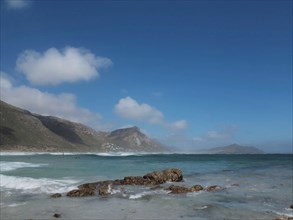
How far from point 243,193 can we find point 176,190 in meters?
5.35

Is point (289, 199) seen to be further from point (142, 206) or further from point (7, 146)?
point (7, 146)

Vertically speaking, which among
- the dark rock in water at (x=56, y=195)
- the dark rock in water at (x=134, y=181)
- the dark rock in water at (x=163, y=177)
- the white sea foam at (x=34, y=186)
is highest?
the dark rock in water at (x=163, y=177)

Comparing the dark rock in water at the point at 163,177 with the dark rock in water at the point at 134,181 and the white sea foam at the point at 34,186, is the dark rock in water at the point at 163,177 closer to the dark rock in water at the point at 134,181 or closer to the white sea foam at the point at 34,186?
the dark rock in water at the point at 134,181

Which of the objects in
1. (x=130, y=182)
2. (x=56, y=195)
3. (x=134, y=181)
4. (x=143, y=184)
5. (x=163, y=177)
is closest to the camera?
(x=56, y=195)

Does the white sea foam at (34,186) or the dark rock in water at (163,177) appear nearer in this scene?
the white sea foam at (34,186)

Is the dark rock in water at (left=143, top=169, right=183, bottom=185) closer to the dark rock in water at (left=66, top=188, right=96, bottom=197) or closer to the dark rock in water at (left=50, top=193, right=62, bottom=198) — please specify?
the dark rock in water at (left=66, top=188, right=96, bottom=197)

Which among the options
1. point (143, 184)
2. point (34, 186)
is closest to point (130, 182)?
point (143, 184)

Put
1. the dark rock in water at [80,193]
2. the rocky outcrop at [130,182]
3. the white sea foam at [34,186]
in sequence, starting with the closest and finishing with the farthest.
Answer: the dark rock in water at [80,193]
the rocky outcrop at [130,182]
the white sea foam at [34,186]

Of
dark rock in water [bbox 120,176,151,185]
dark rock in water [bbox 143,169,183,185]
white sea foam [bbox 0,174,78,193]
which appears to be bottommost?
white sea foam [bbox 0,174,78,193]

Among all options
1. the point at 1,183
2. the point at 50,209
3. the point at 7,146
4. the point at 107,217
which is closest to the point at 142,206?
the point at 107,217

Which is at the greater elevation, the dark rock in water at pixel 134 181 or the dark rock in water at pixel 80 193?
the dark rock in water at pixel 134 181

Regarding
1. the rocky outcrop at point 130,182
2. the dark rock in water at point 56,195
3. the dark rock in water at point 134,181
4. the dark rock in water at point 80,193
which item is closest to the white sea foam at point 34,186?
the rocky outcrop at point 130,182

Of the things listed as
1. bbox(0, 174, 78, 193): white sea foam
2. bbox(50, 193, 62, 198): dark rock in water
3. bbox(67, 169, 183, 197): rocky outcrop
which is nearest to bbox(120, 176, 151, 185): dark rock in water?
bbox(67, 169, 183, 197): rocky outcrop

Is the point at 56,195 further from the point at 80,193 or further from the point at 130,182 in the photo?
the point at 130,182
